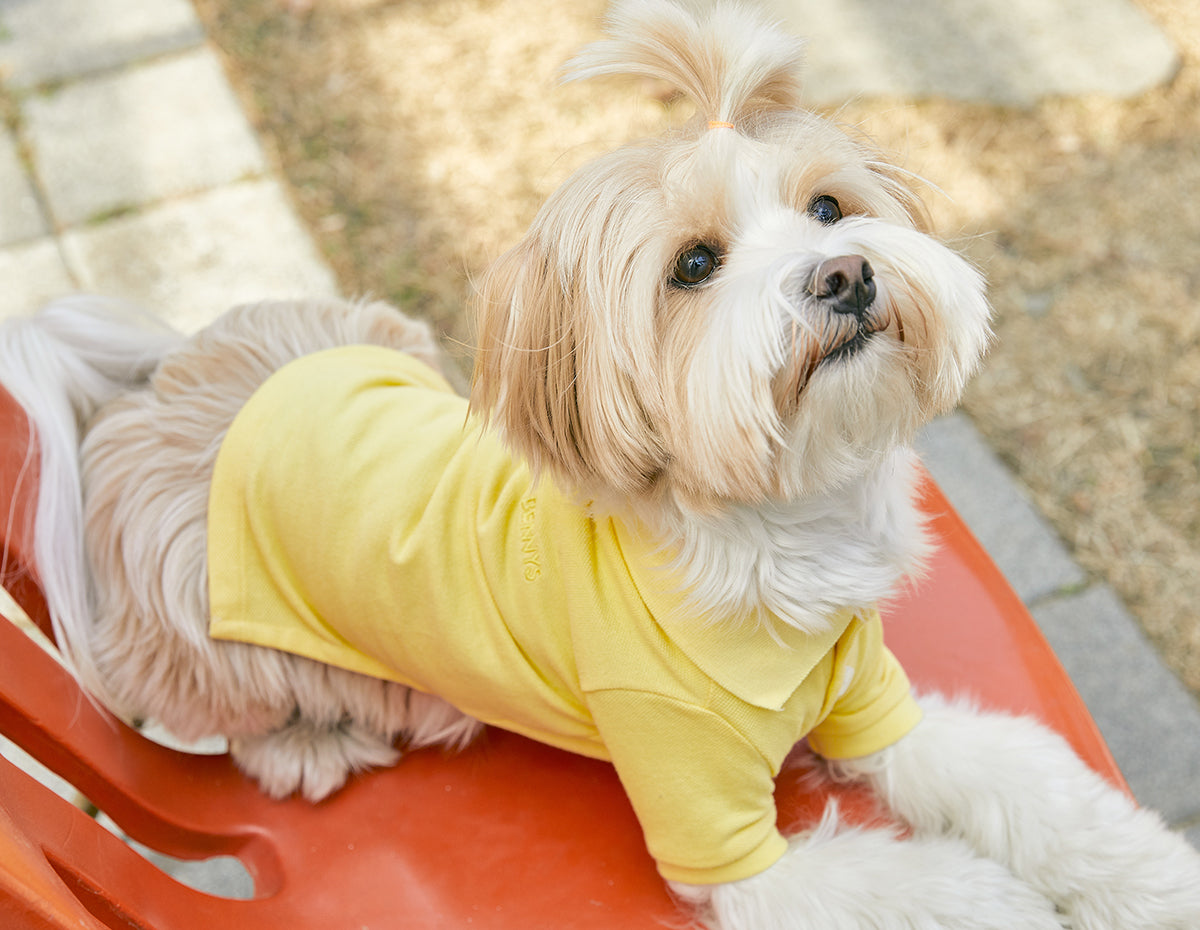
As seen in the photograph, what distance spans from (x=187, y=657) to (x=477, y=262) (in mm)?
1638

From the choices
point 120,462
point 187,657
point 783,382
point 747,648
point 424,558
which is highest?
point 783,382

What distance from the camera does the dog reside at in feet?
3.97

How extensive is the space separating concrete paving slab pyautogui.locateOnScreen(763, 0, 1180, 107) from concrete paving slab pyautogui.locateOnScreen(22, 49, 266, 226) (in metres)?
1.67

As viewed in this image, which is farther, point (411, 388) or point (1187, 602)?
point (1187, 602)

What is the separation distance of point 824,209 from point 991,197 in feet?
6.21

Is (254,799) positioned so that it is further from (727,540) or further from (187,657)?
(727,540)

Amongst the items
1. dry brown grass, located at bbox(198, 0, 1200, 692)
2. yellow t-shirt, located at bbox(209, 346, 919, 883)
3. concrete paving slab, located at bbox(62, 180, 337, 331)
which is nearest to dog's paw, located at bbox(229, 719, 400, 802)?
yellow t-shirt, located at bbox(209, 346, 919, 883)

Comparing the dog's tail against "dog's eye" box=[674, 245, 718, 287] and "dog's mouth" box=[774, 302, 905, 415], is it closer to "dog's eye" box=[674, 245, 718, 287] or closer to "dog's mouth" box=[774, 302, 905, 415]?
"dog's eye" box=[674, 245, 718, 287]

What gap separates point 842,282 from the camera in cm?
115

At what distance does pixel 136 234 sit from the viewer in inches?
117

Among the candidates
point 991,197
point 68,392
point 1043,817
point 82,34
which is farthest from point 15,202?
point 1043,817

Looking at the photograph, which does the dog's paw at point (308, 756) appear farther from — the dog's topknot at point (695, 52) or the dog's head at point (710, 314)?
the dog's topknot at point (695, 52)

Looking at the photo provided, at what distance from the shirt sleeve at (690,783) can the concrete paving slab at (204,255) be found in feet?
6.22

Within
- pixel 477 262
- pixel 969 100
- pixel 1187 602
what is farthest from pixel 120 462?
pixel 969 100
